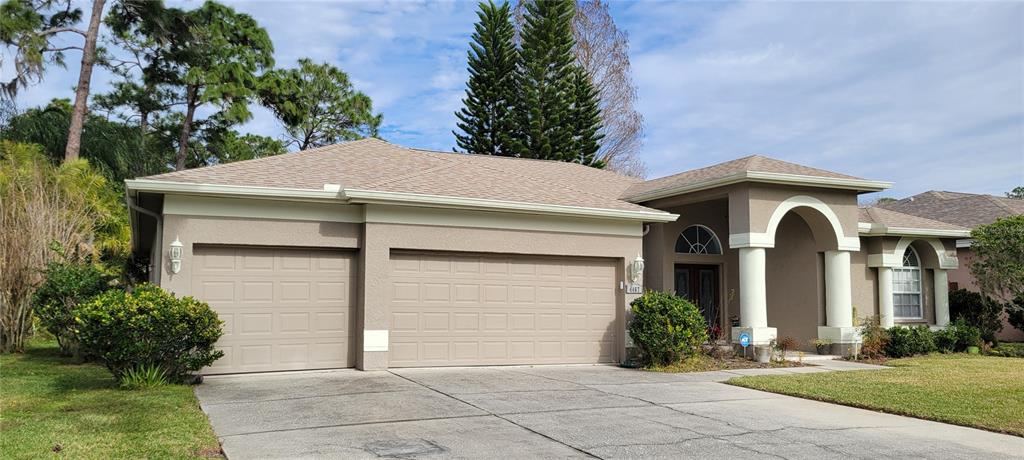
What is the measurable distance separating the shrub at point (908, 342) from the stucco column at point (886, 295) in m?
0.69

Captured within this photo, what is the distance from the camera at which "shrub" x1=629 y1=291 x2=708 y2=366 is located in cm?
1230

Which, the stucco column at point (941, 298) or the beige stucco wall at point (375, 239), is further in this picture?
the stucco column at point (941, 298)

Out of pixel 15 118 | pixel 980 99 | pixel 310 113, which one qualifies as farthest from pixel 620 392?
pixel 310 113

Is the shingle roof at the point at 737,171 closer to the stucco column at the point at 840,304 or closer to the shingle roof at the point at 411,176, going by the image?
the shingle roof at the point at 411,176

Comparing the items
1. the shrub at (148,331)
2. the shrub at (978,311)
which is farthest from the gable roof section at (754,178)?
the shrub at (148,331)

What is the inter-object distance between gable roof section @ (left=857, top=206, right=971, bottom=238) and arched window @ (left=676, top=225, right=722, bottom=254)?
10.3ft

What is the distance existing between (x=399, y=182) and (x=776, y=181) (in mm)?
7115

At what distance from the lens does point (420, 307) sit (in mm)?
11984

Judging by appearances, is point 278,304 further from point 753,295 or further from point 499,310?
point 753,295

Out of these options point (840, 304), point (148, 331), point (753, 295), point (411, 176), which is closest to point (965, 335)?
point (840, 304)

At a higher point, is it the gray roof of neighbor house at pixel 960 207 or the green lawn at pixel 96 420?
the gray roof of neighbor house at pixel 960 207

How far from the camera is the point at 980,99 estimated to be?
18.2 metres

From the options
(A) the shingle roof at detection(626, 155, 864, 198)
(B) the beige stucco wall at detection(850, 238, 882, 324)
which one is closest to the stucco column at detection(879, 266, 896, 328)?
(B) the beige stucco wall at detection(850, 238, 882, 324)

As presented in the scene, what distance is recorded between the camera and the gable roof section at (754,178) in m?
13.6
